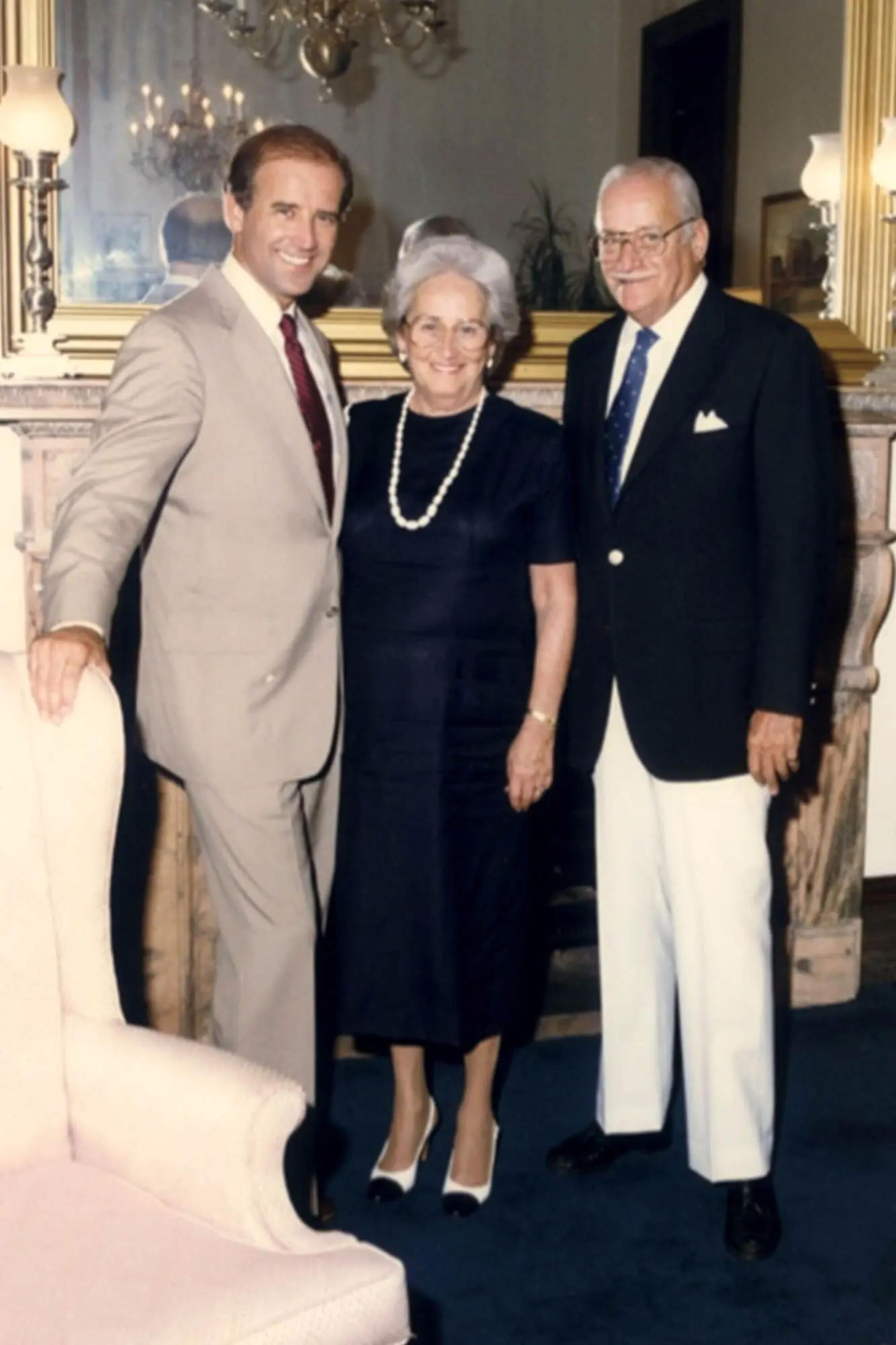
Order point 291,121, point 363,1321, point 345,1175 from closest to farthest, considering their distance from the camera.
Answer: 1. point 363,1321
2. point 345,1175
3. point 291,121

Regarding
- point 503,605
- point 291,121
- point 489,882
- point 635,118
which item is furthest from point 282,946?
point 635,118

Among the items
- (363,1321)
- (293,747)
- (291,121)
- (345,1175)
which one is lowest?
(345,1175)

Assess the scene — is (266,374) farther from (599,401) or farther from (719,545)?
(719,545)

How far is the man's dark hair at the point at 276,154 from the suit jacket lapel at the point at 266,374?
141 mm

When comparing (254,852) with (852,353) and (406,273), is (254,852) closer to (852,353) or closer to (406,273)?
(406,273)

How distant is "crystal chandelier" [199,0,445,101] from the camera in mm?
3412

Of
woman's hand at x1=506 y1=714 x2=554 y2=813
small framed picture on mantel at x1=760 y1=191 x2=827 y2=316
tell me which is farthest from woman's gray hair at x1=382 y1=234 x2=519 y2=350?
small framed picture on mantel at x1=760 y1=191 x2=827 y2=316

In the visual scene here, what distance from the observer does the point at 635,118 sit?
366cm

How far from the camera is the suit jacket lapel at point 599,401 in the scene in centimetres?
281

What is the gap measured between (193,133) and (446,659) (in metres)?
1.33

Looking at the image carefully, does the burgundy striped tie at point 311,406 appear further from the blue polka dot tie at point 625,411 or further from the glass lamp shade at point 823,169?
the glass lamp shade at point 823,169

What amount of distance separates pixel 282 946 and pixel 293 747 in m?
0.30

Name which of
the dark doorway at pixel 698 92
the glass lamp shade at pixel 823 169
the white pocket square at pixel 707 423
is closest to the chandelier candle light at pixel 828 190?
the glass lamp shade at pixel 823 169

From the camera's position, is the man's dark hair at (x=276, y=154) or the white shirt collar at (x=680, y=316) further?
the white shirt collar at (x=680, y=316)
